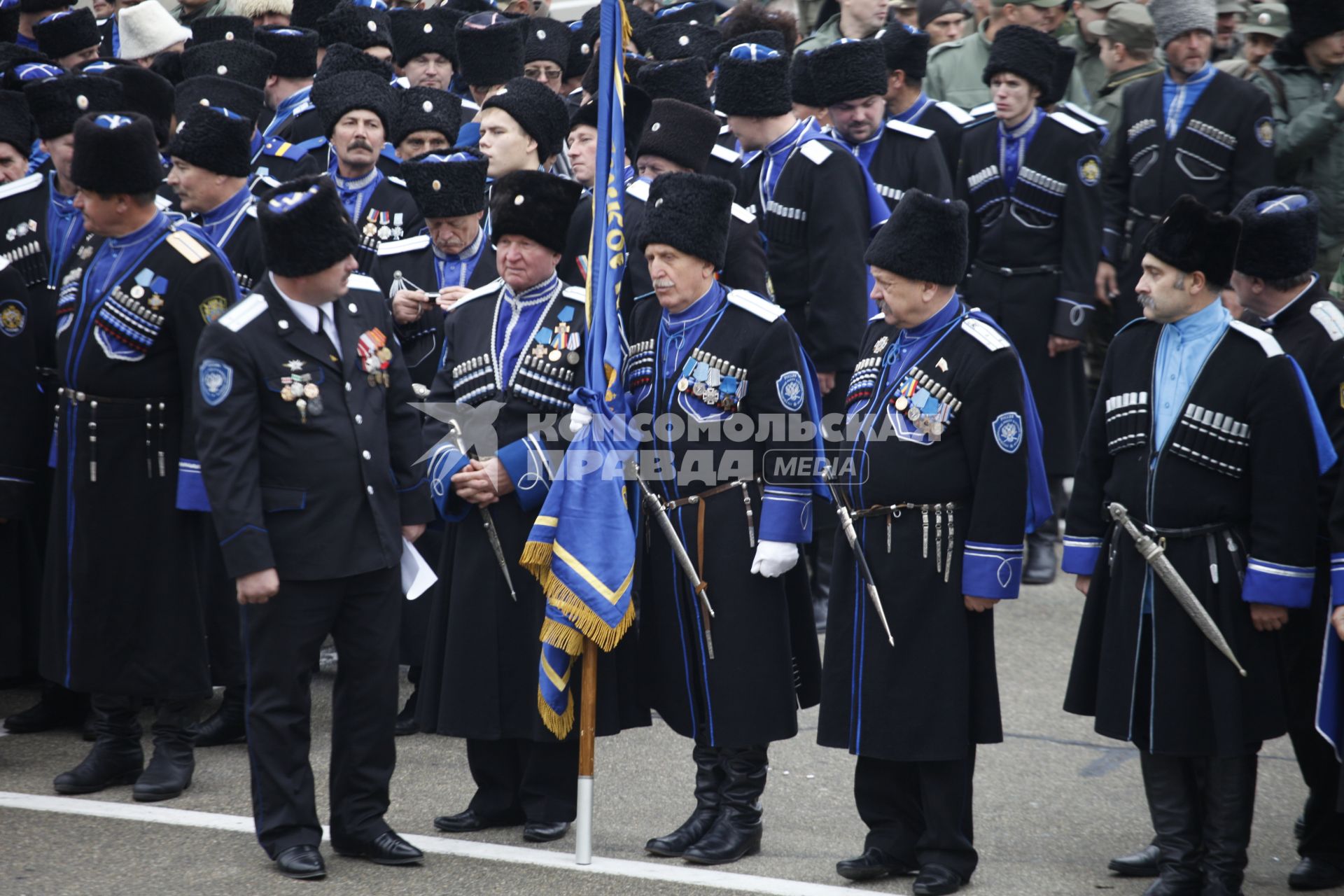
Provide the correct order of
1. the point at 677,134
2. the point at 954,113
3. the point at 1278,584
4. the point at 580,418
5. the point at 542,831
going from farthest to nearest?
the point at 954,113, the point at 677,134, the point at 542,831, the point at 580,418, the point at 1278,584

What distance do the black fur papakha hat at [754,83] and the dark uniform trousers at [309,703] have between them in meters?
3.06

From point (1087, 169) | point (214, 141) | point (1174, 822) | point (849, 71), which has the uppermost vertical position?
point (849, 71)

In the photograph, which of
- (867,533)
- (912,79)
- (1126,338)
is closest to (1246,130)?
(912,79)

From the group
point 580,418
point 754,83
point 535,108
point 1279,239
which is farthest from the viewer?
point 754,83

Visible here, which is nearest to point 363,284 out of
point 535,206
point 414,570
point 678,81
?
point 535,206

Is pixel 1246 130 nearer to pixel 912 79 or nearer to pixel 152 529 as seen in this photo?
pixel 912 79

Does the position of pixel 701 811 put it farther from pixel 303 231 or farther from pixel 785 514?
pixel 303 231

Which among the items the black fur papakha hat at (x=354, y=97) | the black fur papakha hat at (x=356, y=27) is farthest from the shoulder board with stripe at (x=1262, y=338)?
the black fur papakha hat at (x=356, y=27)

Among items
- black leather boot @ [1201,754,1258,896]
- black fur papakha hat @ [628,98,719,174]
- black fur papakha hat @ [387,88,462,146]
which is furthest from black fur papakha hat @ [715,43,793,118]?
black leather boot @ [1201,754,1258,896]

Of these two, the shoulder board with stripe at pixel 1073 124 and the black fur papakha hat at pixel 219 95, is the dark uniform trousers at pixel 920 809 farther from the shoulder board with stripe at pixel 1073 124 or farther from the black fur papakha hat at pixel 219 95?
the black fur papakha hat at pixel 219 95

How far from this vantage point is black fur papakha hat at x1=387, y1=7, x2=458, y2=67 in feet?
31.0

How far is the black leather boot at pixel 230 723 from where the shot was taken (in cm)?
628

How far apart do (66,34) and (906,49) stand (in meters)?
4.51

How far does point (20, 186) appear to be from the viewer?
666 cm
